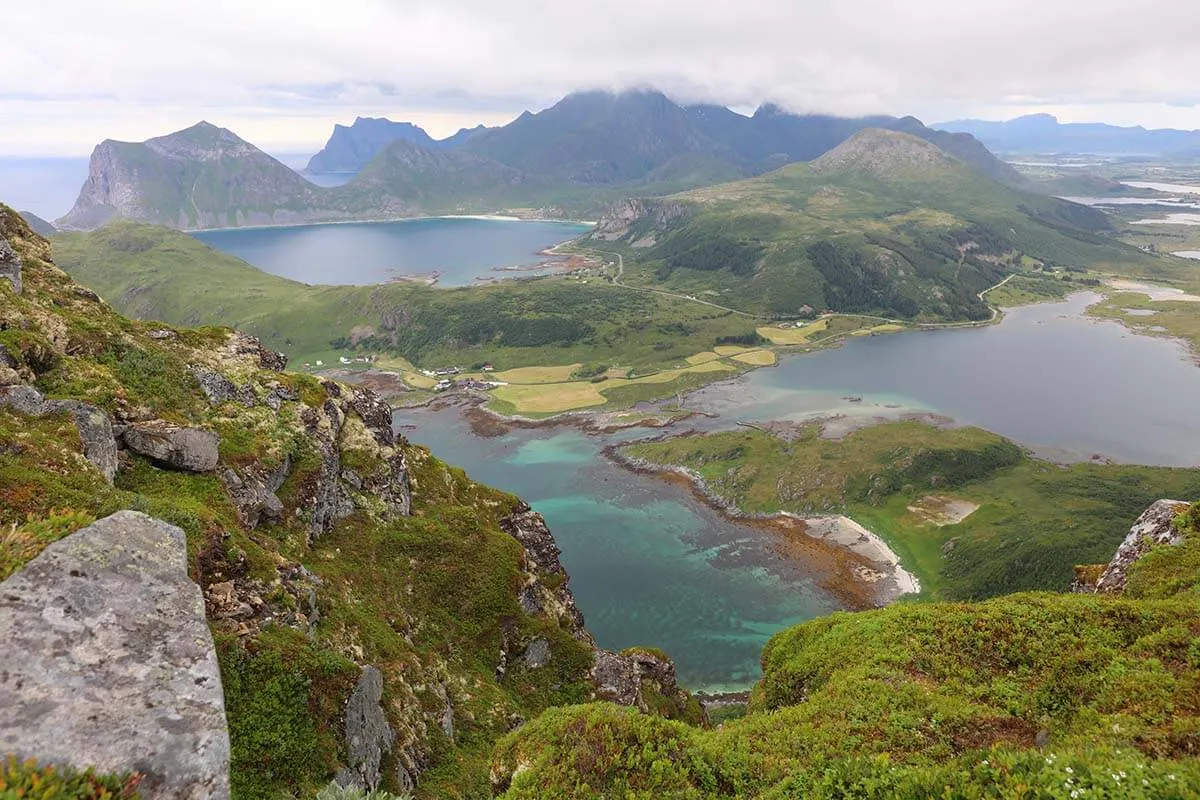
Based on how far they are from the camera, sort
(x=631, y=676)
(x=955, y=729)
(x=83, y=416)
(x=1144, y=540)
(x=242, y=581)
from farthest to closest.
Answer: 1. (x=631, y=676)
2. (x=1144, y=540)
3. (x=83, y=416)
4. (x=242, y=581)
5. (x=955, y=729)

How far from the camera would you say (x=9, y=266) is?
41.0 meters

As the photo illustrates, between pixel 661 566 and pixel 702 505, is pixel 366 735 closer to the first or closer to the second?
pixel 661 566

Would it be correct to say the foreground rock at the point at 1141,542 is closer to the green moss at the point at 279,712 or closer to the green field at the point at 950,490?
the green moss at the point at 279,712

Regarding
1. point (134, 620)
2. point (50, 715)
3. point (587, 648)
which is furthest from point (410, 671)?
point (50, 715)

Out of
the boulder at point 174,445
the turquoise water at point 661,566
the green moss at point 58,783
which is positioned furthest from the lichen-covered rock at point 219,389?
the turquoise water at point 661,566

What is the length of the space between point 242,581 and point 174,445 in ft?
42.1

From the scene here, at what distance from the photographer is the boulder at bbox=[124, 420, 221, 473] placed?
34.1m

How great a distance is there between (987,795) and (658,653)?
40.6 metres

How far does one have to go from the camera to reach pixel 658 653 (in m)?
52.2

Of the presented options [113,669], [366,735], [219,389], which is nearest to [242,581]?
[366,735]

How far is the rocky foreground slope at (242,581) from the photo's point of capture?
12.7 meters

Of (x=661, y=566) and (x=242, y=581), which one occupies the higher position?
(x=242, y=581)

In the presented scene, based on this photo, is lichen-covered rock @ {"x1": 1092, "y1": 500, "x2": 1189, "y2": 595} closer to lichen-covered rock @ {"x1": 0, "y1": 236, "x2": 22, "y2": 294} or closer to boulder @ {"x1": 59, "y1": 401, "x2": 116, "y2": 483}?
boulder @ {"x1": 59, "y1": 401, "x2": 116, "y2": 483}

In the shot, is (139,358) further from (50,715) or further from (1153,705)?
(1153,705)
